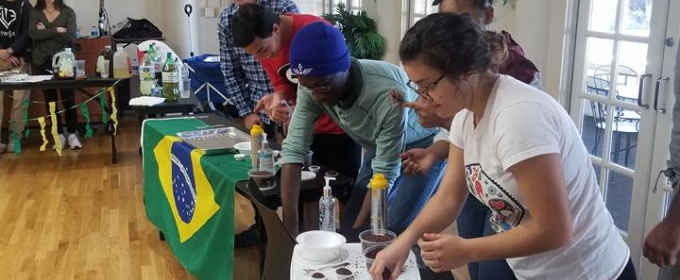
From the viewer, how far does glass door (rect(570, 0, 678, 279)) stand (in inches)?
100

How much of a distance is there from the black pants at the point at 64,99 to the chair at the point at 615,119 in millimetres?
4300

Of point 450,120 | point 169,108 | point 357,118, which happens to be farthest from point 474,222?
point 169,108

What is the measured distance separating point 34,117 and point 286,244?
5.01 metres

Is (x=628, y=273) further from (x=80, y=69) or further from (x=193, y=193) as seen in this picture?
(x=80, y=69)

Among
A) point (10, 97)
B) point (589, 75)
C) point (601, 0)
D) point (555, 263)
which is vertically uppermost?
point (601, 0)

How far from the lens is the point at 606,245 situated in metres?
1.27

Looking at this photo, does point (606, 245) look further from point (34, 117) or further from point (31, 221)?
point (34, 117)

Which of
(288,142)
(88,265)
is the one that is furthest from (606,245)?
(88,265)

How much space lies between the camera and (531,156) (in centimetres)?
105

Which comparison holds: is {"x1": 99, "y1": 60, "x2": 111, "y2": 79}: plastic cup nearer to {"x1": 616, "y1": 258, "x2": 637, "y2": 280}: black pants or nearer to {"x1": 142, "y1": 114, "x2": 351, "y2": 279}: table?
{"x1": 142, "y1": 114, "x2": 351, "y2": 279}: table

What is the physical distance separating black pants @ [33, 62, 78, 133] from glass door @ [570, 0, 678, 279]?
429cm

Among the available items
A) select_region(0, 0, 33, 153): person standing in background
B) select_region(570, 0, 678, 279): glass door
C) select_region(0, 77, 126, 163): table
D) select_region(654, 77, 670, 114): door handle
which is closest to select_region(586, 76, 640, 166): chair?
select_region(570, 0, 678, 279): glass door

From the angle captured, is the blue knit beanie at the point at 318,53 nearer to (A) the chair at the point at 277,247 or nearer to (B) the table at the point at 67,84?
(A) the chair at the point at 277,247

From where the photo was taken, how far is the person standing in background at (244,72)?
330 cm
